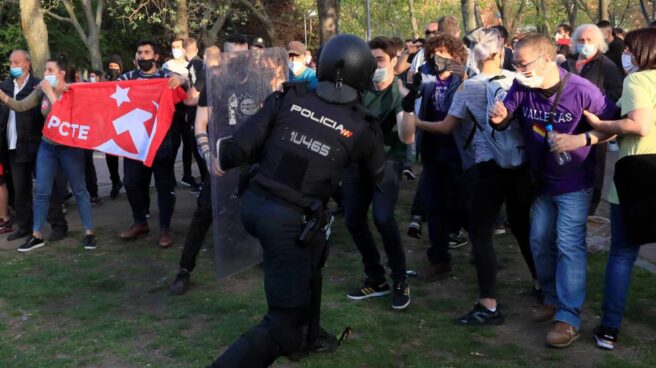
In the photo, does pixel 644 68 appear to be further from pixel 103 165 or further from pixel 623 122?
pixel 103 165

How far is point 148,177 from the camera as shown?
320 inches

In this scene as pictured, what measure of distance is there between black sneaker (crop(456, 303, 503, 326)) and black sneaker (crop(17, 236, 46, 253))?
15.2 ft

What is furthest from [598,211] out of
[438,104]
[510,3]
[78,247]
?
[510,3]

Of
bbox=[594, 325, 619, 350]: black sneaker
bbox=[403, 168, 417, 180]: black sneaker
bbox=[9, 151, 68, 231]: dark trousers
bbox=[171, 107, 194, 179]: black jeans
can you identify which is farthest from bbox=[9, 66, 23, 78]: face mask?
bbox=[594, 325, 619, 350]: black sneaker

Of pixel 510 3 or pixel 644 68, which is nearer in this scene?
pixel 644 68

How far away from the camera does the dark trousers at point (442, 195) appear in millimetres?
6016

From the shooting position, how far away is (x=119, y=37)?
35.4 meters

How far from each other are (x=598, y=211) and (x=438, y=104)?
345cm

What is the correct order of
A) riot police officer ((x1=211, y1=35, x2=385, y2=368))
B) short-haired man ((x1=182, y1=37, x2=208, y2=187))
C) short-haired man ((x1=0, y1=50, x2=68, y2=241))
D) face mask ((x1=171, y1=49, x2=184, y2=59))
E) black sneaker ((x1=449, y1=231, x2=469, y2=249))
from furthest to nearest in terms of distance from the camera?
face mask ((x1=171, y1=49, x2=184, y2=59)) < short-haired man ((x1=0, y1=50, x2=68, y2=241)) < short-haired man ((x1=182, y1=37, x2=208, y2=187)) < black sneaker ((x1=449, y1=231, x2=469, y2=249)) < riot police officer ((x1=211, y1=35, x2=385, y2=368))

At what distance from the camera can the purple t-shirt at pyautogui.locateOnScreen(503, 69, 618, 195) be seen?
177 inches

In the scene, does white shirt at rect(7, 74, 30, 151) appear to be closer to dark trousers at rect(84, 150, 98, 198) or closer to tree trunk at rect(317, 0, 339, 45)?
dark trousers at rect(84, 150, 98, 198)

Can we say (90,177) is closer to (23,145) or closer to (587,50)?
(23,145)

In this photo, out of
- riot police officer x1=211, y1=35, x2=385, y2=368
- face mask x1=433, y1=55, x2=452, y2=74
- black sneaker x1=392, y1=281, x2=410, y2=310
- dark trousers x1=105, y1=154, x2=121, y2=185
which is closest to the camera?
riot police officer x1=211, y1=35, x2=385, y2=368

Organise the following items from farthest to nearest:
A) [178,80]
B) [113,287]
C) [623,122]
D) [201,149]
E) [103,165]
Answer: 1. [103,165]
2. [178,80]
3. [113,287]
4. [201,149]
5. [623,122]
